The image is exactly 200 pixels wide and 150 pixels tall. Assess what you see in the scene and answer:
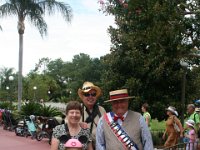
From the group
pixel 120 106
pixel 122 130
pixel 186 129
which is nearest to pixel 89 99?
pixel 120 106

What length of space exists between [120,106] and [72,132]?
0.57 meters

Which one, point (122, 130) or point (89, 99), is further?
point (89, 99)

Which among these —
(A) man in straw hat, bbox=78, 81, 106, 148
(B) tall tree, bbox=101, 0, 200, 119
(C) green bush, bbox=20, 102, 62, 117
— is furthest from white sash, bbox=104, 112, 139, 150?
(C) green bush, bbox=20, 102, 62, 117

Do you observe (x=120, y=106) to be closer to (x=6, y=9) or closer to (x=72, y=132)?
(x=72, y=132)

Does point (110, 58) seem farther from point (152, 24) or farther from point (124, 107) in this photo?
point (124, 107)

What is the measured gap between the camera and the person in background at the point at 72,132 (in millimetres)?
4043

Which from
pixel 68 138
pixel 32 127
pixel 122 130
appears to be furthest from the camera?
pixel 32 127

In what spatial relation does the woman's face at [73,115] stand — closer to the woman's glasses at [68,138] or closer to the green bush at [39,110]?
the woman's glasses at [68,138]

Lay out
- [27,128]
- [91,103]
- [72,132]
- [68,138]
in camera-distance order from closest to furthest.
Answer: [68,138]
[72,132]
[91,103]
[27,128]

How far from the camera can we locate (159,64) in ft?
53.3

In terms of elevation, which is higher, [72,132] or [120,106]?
[120,106]

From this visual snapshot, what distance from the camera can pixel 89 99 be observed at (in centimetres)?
508

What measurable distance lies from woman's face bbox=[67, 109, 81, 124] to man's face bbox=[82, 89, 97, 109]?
93 centimetres

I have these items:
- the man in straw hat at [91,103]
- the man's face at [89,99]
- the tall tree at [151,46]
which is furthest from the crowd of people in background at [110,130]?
the tall tree at [151,46]
